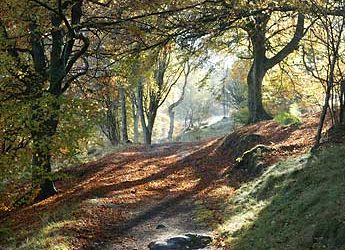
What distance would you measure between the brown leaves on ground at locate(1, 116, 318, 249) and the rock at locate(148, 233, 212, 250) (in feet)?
3.31

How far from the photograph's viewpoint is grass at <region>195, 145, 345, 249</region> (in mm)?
6684

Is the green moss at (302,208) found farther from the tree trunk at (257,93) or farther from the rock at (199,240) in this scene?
the tree trunk at (257,93)

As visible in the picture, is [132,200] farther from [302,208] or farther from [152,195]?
[302,208]

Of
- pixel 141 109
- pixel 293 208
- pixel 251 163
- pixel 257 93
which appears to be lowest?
pixel 293 208

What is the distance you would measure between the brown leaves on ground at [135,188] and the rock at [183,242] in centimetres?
101

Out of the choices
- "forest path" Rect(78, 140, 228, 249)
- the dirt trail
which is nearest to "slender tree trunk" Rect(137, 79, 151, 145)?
"forest path" Rect(78, 140, 228, 249)

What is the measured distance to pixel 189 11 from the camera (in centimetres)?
1348

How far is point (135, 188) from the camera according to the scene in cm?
1316

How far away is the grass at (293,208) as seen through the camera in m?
6.68

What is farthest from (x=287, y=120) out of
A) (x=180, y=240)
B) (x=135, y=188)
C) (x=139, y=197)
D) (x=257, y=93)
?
(x=180, y=240)

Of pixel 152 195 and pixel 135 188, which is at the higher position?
pixel 135 188

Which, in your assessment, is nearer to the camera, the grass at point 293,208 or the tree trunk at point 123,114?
the grass at point 293,208

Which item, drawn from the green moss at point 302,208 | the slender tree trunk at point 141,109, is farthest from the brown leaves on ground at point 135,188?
the slender tree trunk at point 141,109

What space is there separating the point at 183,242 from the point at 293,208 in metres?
2.13
